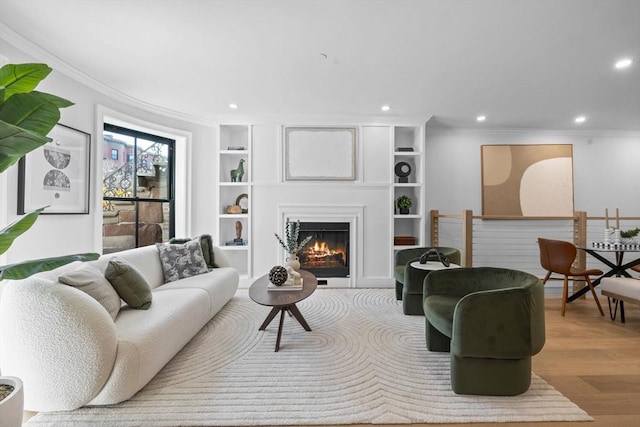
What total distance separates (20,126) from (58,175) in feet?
6.05

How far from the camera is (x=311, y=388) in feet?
5.95

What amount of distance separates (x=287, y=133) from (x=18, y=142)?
3.26m

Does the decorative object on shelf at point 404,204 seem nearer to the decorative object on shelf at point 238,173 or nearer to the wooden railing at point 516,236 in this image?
the wooden railing at point 516,236

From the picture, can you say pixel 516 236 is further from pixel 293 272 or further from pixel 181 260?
pixel 181 260

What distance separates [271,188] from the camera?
414 cm

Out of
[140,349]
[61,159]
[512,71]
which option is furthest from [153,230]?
[512,71]

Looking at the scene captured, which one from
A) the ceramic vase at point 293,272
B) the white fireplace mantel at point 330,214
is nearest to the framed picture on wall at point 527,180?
the white fireplace mantel at point 330,214

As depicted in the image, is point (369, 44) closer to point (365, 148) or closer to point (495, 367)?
point (365, 148)

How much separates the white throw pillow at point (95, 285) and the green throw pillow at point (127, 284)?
38 millimetres

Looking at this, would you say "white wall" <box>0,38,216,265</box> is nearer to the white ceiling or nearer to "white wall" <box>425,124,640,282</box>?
the white ceiling

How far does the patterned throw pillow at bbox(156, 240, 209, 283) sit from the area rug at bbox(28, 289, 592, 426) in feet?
2.45

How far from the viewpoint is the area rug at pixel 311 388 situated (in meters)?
1.57

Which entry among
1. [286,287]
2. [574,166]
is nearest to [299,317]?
[286,287]

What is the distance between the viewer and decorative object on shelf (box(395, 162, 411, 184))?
168 inches
